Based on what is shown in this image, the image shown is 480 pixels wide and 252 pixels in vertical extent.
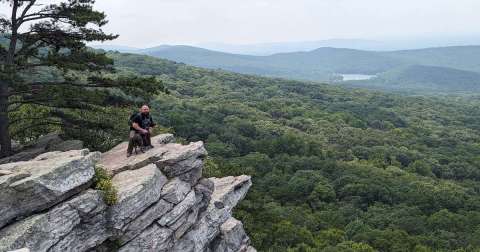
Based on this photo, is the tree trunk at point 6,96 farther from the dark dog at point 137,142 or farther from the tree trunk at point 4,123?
the dark dog at point 137,142

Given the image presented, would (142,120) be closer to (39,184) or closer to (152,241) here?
(152,241)

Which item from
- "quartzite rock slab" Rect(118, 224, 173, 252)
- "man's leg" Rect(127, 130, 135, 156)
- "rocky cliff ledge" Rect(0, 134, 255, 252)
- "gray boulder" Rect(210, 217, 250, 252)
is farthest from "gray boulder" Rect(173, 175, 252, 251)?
"man's leg" Rect(127, 130, 135, 156)

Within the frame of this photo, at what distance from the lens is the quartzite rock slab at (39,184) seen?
1703 cm

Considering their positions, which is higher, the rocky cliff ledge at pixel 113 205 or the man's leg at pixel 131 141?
the man's leg at pixel 131 141

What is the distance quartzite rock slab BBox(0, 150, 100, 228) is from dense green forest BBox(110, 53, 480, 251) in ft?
90.2

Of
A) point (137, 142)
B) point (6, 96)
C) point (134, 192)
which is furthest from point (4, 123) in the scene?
point (134, 192)

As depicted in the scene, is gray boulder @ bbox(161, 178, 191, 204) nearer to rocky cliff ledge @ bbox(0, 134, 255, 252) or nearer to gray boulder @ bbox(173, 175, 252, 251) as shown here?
rocky cliff ledge @ bbox(0, 134, 255, 252)

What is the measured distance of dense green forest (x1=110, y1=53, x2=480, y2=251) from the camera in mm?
66062

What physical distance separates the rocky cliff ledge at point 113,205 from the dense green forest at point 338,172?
21269mm

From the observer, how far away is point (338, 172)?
10775 centimetres

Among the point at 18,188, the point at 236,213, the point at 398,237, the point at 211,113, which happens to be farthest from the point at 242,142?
the point at 18,188

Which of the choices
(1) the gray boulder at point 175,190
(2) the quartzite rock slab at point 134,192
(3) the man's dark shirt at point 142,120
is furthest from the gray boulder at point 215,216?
(3) the man's dark shirt at point 142,120

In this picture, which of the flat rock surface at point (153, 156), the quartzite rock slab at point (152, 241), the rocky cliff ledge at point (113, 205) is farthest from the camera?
the flat rock surface at point (153, 156)

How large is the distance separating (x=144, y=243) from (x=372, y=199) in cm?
8142
